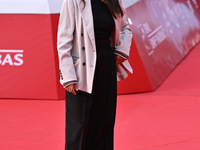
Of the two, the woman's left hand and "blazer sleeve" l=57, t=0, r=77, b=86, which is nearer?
"blazer sleeve" l=57, t=0, r=77, b=86

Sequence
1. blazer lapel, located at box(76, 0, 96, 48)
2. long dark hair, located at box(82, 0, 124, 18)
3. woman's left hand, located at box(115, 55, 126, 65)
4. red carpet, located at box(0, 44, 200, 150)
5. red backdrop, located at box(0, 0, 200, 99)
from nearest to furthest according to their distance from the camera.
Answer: blazer lapel, located at box(76, 0, 96, 48) < long dark hair, located at box(82, 0, 124, 18) < woman's left hand, located at box(115, 55, 126, 65) < red carpet, located at box(0, 44, 200, 150) < red backdrop, located at box(0, 0, 200, 99)

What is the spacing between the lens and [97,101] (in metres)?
2.66

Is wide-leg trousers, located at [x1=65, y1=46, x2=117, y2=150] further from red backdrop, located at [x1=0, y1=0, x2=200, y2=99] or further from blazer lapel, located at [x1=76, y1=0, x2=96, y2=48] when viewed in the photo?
red backdrop, located at [x1=0, y1=0, x2=200, y2=99]

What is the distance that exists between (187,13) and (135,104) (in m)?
4.14

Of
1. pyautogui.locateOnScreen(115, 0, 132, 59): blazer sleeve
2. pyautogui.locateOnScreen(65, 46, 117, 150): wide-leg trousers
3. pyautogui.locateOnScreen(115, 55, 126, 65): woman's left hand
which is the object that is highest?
pyautogui.locateOnScreen(115, 0, 132, 59): blazer sleeve

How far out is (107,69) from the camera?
2.63 meters

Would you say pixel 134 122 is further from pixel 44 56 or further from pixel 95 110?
pixel 95 110

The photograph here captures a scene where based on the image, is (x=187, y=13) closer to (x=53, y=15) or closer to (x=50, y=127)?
(x=53, y=15)

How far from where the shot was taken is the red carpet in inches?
144

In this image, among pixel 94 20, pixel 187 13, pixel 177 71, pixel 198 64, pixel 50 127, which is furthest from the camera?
pixel 187 13

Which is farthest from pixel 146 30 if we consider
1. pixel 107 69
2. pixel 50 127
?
pixel 107 69

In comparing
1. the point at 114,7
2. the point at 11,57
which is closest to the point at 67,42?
the point at 114,7

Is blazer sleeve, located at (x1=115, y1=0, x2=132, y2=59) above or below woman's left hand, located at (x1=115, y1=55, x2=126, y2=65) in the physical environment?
above

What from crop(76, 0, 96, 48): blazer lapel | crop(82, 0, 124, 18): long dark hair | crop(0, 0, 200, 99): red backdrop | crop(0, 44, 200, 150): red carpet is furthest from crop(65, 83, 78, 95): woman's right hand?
crop(0, 0, 200, 99): red backdrop
